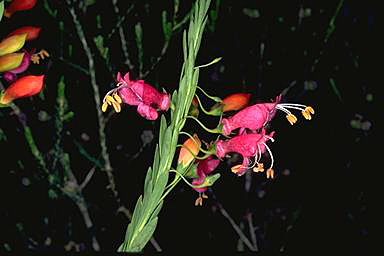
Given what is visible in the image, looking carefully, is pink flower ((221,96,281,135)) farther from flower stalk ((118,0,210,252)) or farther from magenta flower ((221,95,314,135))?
flower stalk ((118,0,210,252))

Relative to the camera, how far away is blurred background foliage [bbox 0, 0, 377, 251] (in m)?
1.71

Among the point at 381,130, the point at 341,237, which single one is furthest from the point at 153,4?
the point at 341,237

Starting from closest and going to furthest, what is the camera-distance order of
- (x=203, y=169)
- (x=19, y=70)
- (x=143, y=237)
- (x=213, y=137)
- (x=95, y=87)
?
(x=143, y=237), (x=203, y=169), (x=19, y=70), (x=95, y=87), (x=213, y=137)

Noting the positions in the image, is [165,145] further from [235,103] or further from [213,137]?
[213,137]

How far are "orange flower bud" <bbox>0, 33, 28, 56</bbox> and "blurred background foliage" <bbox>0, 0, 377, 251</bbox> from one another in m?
1.01

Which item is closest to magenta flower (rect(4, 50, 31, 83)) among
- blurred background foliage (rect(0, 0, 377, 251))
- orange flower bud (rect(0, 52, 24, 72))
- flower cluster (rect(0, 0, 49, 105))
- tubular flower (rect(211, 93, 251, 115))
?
A: flower cluster (rect(0, 0, 49, 105))

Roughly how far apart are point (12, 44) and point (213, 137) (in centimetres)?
106

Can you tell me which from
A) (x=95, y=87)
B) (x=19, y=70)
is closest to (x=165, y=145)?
(x=19, y=70)

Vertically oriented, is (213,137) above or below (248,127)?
below

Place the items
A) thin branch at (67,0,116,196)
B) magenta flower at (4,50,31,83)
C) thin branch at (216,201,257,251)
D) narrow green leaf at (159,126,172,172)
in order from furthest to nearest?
thin branch at (216,201,257,251), thin branch at (67,0,116,196), magenta flower at (4,50,31,83), narrow green leaf at (159,126,172,172)

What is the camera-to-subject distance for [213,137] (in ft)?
5.49

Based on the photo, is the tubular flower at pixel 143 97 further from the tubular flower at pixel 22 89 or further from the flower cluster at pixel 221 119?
the tubular flower at pixel 22 89

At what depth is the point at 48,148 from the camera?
1.75 m

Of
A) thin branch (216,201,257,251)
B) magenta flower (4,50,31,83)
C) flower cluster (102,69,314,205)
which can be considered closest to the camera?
flower cluster (102,69,314,205)
